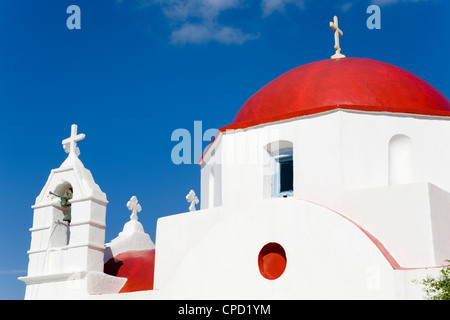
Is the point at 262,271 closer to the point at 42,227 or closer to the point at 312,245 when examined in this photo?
the point at 312,245

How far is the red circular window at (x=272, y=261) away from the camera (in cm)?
966

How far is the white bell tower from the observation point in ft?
38.8

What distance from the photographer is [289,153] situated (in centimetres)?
1112

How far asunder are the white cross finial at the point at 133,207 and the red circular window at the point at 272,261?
6338 millimetres

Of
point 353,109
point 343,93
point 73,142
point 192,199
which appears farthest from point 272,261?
point 192,199

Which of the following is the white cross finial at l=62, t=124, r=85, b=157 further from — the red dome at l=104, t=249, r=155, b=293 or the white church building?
the red dome at l=104, t=249, r=155, b=293

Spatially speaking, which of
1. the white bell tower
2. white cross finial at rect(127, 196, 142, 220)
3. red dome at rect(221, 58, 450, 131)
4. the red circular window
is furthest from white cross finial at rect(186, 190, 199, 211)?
the red circular window

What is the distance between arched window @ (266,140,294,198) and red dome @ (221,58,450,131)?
510 mm

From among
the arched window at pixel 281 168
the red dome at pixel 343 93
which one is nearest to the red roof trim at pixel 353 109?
the red dome at pixel 343 93
